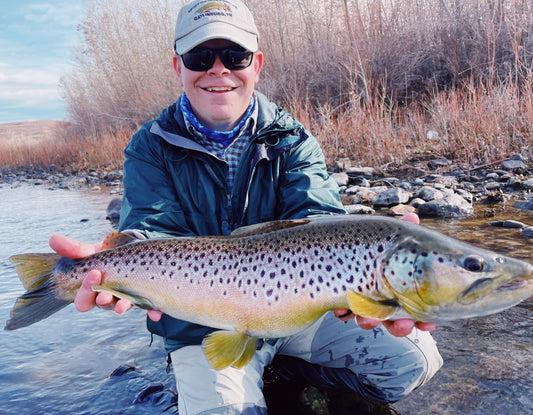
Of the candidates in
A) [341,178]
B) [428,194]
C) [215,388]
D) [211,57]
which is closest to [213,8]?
[211,57]

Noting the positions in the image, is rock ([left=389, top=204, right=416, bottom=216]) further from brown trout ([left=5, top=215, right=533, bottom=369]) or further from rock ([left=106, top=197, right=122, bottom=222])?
rock ([left=106, top=197, right=122, bottom=222])

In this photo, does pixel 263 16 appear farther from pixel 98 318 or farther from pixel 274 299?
pixel 274 299

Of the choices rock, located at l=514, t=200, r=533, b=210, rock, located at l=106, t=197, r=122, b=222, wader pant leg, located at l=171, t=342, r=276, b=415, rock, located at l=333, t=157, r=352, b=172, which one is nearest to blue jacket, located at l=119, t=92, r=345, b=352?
wader pant leg, located at l=171, t=342, r=276, b=415

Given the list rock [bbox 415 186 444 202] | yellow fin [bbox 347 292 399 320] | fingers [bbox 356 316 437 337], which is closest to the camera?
yellow fin [bbox 347 292 399 320]

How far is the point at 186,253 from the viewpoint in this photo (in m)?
2.08

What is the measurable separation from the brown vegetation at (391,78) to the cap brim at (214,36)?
6.02 metres

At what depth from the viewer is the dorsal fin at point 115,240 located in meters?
2.18

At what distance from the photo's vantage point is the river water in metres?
2.35

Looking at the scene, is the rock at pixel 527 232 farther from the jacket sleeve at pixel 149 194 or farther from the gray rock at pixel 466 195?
the jacket sleeve at pixel 149 194

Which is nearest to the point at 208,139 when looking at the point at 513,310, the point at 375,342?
the point at 375,342

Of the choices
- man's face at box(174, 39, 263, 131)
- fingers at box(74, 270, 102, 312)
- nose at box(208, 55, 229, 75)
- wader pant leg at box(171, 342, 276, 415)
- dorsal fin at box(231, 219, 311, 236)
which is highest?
nose at box(208, 55, 229, 75)

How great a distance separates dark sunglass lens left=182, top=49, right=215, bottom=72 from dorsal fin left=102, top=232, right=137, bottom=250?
1.13 m

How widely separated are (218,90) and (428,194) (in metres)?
4.56

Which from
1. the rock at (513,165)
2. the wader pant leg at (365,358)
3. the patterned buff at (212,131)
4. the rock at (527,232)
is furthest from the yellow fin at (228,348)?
the rock at (513,165)
